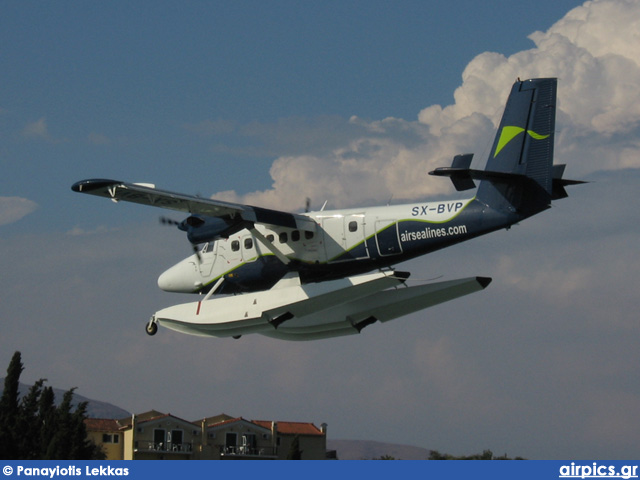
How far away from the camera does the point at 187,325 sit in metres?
27.3

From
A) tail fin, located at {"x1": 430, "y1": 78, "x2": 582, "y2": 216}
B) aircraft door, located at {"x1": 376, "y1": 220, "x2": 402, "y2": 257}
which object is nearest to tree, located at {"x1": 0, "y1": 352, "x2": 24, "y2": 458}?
aircraft door, located at {"x1": 376, "y1": 220, "x2": 402, "y2": 257}

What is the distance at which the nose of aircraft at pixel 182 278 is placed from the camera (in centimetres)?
2967

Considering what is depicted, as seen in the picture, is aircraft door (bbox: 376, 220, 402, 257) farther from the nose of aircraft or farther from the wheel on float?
the wheel on float

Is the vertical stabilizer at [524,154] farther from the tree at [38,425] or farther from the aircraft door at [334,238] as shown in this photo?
the tree at [38,425]

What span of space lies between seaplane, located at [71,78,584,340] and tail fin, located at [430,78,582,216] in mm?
25

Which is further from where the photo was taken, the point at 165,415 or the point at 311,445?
the point at 311,445

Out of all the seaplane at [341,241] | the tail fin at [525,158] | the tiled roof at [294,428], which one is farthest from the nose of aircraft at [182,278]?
the tiled roof at [294,428]

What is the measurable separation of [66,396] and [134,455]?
1350 centimetres

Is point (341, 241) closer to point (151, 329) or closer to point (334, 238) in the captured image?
point (334, 238)

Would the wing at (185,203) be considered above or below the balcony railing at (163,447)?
above

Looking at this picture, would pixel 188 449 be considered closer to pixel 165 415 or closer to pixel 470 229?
pixel 165 415

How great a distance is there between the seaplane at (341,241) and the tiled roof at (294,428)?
34787 millimetres

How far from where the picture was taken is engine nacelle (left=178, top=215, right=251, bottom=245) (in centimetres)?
2666

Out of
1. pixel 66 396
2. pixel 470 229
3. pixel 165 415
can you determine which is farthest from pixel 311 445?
pixel 470 229
